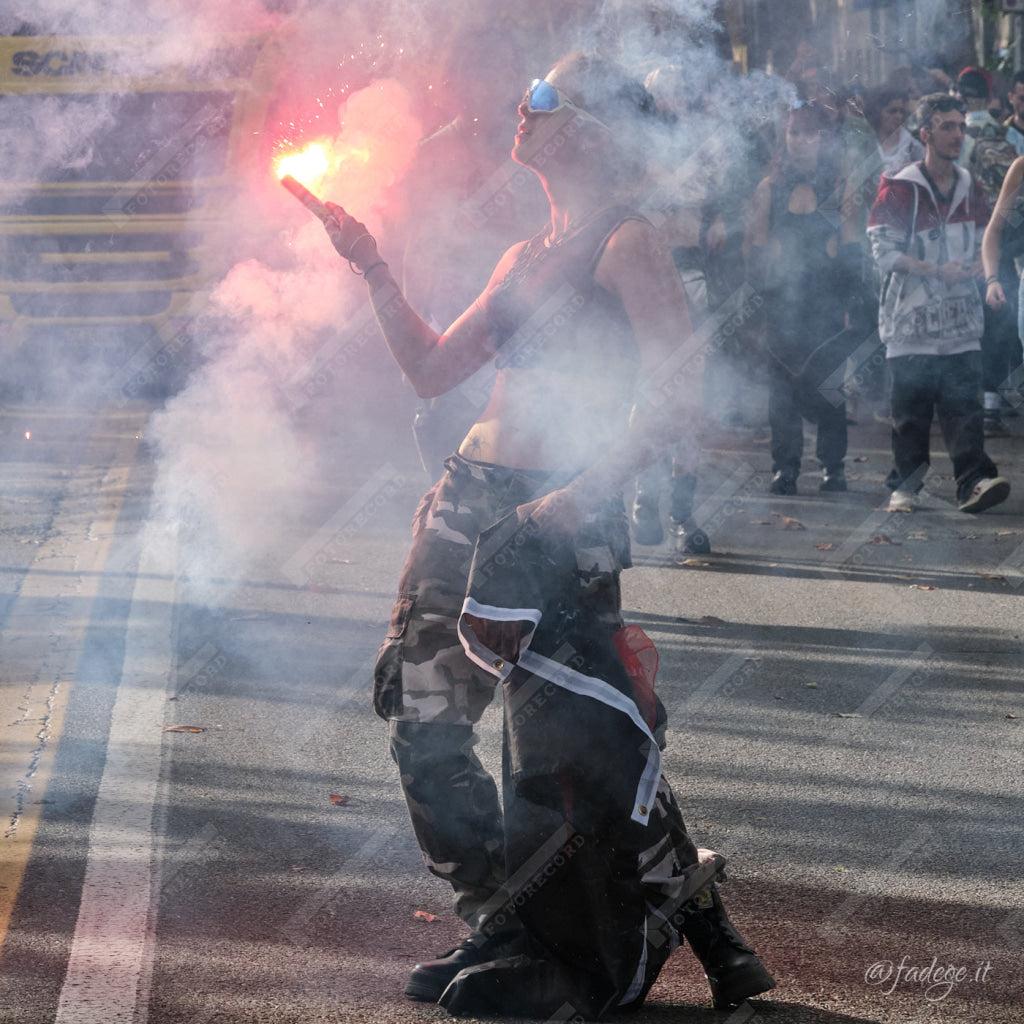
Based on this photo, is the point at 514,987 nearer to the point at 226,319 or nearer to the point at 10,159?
the point at 226,319

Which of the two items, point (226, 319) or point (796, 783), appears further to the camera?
point (226, 319)

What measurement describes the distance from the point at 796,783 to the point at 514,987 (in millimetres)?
1663

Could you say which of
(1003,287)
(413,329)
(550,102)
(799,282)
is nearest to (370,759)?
(413,329)

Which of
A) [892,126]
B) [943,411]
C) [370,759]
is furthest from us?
[892,126]

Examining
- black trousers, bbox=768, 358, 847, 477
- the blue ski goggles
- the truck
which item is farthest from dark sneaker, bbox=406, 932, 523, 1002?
the truck

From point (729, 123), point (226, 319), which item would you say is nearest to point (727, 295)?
point (729, 123)

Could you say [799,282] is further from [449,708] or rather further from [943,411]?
[449,708]

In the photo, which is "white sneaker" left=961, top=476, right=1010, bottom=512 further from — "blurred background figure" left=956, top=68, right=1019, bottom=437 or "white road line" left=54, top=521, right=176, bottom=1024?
"white road line" left=54, top=521, right=176, bottom=1024

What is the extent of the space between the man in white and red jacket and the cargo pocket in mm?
5386

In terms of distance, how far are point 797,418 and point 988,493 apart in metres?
1.23

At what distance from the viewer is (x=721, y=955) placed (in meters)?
2.99

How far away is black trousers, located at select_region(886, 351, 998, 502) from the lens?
7.99 m

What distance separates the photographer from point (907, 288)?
8.07 m

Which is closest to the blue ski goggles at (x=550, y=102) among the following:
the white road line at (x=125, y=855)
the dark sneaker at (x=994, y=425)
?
the white road line at (x=125, y=855)
